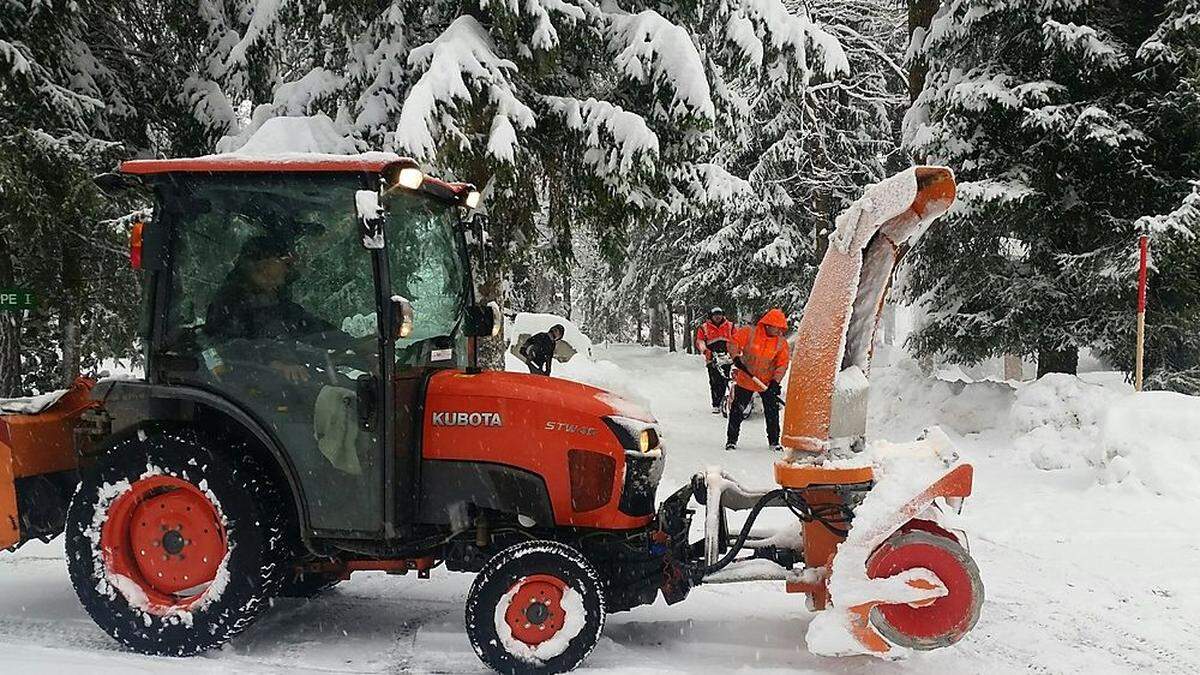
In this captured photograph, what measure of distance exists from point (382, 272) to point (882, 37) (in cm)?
2002

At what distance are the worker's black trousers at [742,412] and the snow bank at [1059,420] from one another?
264 centimetres

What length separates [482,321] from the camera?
195 inches

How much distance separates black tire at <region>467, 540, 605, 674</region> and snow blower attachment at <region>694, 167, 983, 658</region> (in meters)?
0.62

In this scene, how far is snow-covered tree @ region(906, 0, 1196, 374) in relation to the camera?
1034 centimetres

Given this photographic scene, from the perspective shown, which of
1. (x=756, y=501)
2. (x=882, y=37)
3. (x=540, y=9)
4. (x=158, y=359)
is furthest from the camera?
(x=882, y=37)

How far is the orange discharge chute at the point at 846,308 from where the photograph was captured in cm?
412

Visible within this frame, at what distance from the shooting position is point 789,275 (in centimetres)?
2162

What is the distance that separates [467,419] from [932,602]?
2.18m

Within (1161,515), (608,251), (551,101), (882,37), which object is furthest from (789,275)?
(1161,515)

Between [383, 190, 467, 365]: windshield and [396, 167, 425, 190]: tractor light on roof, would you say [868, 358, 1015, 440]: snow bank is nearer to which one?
[383, 190, 467, 365]: windshield

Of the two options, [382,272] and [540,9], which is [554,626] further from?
[540,9]

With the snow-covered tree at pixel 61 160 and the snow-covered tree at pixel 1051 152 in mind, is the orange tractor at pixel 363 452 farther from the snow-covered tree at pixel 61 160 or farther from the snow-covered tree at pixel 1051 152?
the snow-covered tree at pixel 1051 152

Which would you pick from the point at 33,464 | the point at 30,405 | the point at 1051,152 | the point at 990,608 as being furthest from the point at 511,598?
the point at 1051,152

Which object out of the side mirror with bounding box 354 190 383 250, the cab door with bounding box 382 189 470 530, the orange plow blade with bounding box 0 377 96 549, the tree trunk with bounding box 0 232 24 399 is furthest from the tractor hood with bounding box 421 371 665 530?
the tree trunk with bounding box 0 232 24 399
